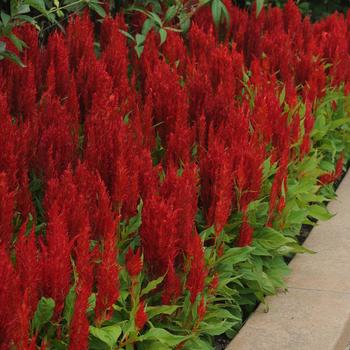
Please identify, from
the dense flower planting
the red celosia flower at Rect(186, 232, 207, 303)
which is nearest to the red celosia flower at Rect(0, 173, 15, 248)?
the dense flower planting

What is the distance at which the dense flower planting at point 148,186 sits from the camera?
8.63 feet

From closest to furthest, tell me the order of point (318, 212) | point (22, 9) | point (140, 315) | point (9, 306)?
point (9, 306) → point (140, 315) → point (22, 9) → point (318, 212)

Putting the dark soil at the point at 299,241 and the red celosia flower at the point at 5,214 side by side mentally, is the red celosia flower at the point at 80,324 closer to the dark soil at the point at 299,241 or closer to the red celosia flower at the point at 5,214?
the red celosia flower at the point at 5,214

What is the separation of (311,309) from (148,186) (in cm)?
91

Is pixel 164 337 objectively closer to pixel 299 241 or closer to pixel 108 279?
pixel 108 279

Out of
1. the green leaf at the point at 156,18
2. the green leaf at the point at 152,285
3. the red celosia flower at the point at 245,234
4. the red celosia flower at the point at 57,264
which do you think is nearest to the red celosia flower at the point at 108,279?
the red celosia flower at the point at 57,264

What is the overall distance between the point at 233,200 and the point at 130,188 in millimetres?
696

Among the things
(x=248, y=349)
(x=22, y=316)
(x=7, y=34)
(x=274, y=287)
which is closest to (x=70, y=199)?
(x=22, y=316)

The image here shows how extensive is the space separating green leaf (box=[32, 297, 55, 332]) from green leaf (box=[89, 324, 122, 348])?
0.59ft

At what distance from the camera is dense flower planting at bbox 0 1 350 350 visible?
8.63 feet

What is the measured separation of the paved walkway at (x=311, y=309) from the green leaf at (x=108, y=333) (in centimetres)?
68

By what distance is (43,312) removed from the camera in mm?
2592

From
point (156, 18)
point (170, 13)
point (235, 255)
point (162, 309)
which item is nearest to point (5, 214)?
point (162, 309)

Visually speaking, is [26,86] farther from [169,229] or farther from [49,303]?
[49,303]
